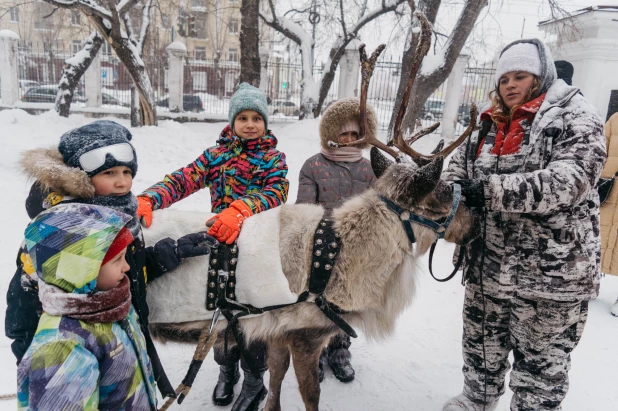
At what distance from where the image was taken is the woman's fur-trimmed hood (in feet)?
4.96

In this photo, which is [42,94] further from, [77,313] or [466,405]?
[466,405]

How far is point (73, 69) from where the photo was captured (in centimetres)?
1149

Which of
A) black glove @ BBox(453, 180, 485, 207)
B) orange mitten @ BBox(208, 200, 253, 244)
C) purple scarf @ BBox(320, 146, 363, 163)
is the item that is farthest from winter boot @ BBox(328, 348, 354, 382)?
black glove @ BBox(453, 180, 485, 207)

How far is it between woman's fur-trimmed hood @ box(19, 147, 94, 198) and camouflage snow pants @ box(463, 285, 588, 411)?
210 cm

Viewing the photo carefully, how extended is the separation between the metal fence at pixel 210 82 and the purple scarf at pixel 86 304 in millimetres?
14431

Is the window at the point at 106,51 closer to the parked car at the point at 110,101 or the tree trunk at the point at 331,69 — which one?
the parked car at the point at 110,101

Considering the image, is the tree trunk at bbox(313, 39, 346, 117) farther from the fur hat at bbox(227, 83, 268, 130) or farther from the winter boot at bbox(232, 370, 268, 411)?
the winter boot at bbox(232, 370, 268, 411)

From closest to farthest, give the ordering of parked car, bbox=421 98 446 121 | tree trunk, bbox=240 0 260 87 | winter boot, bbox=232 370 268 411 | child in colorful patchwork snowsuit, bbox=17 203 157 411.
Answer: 1. child in colorful patchwork snowsuit, bbox=17 203 157 411
2. winter boot, bbox=232 370 268 411
3. tree trunk, bbox=240 0 260 87
4. parked car, bbox=421 98 446 121

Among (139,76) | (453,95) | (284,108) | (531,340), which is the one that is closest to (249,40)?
(139,76)

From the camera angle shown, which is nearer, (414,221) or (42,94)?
(414,221)

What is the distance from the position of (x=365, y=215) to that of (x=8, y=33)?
1695 centimetres

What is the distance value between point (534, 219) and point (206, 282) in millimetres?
1642

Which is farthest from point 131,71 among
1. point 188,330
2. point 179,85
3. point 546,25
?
point 546,25

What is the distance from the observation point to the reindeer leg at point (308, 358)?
2146 millimetres
